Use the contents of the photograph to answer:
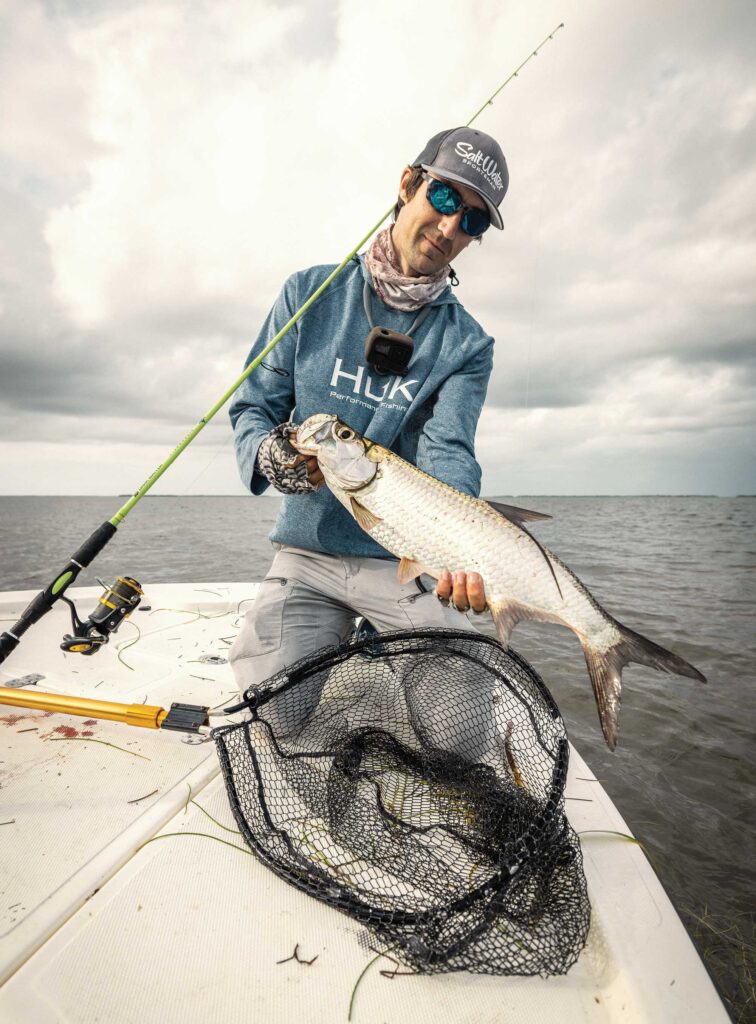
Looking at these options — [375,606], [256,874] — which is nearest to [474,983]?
[256,874]

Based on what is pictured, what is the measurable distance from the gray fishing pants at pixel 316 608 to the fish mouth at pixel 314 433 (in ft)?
3.68

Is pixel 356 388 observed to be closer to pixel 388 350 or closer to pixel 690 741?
pixel 388 350

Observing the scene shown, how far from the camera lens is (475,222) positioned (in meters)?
3.77

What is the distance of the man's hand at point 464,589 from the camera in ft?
9.30

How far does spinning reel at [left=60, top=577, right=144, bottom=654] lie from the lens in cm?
311

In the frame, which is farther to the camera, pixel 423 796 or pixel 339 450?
pixel 339 450

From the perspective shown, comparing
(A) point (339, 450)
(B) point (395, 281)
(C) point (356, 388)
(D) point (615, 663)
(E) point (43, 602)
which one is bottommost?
(E) point (43, 602)

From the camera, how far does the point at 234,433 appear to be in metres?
3.80

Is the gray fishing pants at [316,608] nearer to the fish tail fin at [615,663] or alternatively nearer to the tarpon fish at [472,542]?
the tarpon fish at [472,542]

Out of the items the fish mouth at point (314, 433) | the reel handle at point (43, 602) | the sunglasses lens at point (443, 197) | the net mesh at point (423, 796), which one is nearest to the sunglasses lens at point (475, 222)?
the sunglasses lens at point (443, 197)

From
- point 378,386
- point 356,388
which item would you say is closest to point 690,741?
point 378,386

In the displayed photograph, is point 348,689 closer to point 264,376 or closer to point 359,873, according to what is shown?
point 359,873

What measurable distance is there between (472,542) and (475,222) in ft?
8.45

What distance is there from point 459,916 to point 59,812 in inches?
76.2
